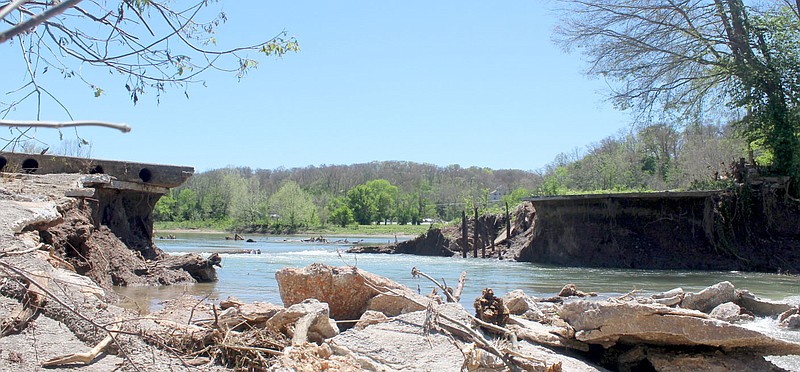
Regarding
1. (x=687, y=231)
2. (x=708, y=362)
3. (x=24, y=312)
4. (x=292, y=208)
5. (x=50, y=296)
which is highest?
(x=292, y=208)

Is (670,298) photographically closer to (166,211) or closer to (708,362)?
(708,362)

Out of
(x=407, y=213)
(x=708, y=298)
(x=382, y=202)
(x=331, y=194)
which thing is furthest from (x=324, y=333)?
(x=331, y=194)

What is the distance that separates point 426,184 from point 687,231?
140 meters

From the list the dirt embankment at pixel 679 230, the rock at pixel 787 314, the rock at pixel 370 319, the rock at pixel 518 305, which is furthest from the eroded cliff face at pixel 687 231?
the rock at pixel 370 319

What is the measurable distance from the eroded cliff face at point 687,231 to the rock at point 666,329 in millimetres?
18105

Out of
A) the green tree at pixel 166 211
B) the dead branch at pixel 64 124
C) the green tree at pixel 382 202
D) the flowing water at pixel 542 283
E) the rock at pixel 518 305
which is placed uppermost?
the green tree at pixel 382 202

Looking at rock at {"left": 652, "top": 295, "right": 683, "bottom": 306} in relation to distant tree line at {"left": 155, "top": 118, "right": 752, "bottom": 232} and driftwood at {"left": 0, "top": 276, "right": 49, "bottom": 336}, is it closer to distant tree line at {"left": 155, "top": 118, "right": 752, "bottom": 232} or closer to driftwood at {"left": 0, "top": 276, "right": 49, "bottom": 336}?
driftwood at {"left": 0, "top": 276, "right": 49, "bottom": 336}

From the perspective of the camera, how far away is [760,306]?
9234 mm

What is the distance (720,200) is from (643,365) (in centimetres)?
1929

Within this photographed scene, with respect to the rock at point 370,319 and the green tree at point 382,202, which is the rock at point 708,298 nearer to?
the rock at point 370,319

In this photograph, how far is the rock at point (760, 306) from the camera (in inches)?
361

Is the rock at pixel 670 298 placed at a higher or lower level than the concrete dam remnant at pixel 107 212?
lower

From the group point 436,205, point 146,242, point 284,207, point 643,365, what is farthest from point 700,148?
point 436,205

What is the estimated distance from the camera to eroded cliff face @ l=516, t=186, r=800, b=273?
22.9m
